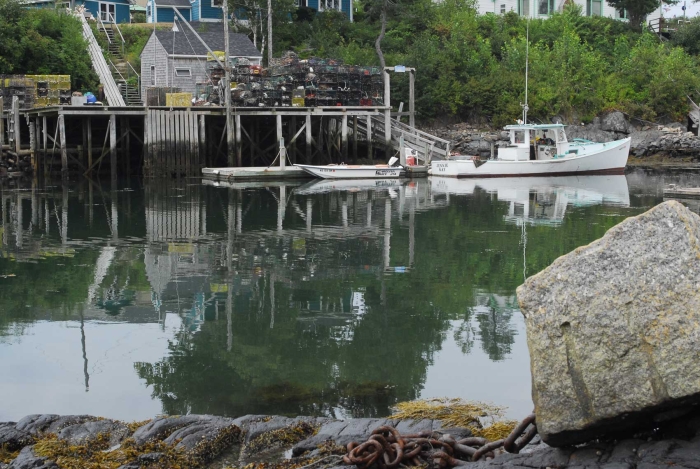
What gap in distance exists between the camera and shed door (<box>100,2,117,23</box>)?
50.2 m

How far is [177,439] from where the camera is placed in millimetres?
6555

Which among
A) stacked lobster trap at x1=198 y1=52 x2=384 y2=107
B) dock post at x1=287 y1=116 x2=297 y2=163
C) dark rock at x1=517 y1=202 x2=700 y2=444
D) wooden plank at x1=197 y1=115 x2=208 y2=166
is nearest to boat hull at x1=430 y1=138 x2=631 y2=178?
stacked lobster trap at x1=198 y1=52 x2=384 y2=107

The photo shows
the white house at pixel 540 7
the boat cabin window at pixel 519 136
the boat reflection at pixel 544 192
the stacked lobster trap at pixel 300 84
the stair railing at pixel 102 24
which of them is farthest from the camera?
the white house at pixel 540 7

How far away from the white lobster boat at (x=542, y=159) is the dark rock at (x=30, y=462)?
27.8m

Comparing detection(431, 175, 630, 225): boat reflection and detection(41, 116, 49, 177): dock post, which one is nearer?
detection(431, 175, 630, 225): boat reflection

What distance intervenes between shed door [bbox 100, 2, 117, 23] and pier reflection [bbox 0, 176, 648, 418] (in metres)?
28.6

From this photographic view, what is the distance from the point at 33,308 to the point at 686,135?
117 ft

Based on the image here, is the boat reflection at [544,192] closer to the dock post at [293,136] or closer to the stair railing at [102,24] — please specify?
the dock post at [293,136]

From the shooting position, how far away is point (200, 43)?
131 feet

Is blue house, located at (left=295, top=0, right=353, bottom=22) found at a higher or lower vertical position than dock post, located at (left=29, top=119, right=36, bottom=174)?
higher

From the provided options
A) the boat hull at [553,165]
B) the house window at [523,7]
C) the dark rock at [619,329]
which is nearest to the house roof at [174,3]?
the house window at [523,7]

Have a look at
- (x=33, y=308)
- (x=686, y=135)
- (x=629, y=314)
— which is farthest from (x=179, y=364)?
(x=686, y=135)

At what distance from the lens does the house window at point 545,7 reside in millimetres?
55094

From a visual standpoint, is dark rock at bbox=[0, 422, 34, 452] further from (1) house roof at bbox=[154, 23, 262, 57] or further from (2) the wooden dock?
(1) house roof at bbox=[154, 23, 262, 57]
